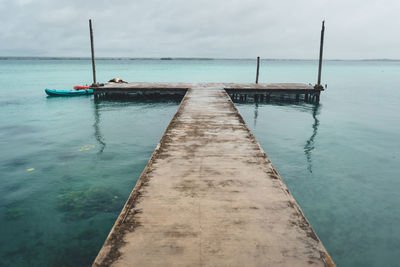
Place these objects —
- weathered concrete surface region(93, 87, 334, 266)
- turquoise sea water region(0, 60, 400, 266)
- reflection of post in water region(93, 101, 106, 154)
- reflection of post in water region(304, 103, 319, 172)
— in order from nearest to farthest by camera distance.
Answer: weathered concrete surface region(93, 87, 334, 266) → turquoise sea water region(0, 60, 400, 266) → reflection of post in water region(304, 103, 319, 172) → reflection of post in water region(93, 101, 106, 154)

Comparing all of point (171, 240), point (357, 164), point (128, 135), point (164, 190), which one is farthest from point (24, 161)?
point (357, 164)

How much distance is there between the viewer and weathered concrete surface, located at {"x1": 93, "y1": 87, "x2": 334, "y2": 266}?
3018 mm

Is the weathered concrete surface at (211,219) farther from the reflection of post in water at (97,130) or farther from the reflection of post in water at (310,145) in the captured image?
the reflection of post in water at (97,130)

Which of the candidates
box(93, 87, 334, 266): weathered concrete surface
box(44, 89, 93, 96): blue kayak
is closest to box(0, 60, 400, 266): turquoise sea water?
box(93, 87, 334, 266): weathered concrete surface

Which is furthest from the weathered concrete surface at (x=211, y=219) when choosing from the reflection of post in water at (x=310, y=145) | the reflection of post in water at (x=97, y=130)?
the reflection of post in water at (x=97, y=130)

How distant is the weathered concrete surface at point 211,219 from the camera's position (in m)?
3.02

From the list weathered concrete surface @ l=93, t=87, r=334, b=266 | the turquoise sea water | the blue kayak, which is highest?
the blue kayak

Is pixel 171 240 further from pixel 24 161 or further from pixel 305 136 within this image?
pixel 305 136

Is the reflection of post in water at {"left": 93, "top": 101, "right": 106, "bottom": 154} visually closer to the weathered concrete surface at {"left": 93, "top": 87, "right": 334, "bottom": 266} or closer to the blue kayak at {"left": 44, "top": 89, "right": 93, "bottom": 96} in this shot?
the blue kayak at {"left": 44, "top": 89, "right": 93, "bottom": 96}

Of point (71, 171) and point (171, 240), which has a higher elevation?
point (171, 240)

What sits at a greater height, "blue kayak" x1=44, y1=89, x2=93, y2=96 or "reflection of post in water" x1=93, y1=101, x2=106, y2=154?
"blue kayak" x1=44, y1=89, x2=93, y2=96

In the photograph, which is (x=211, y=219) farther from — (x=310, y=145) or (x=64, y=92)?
(x=64, y=92)

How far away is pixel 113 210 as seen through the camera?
6484 millimetres

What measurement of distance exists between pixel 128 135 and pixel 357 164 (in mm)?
9909
